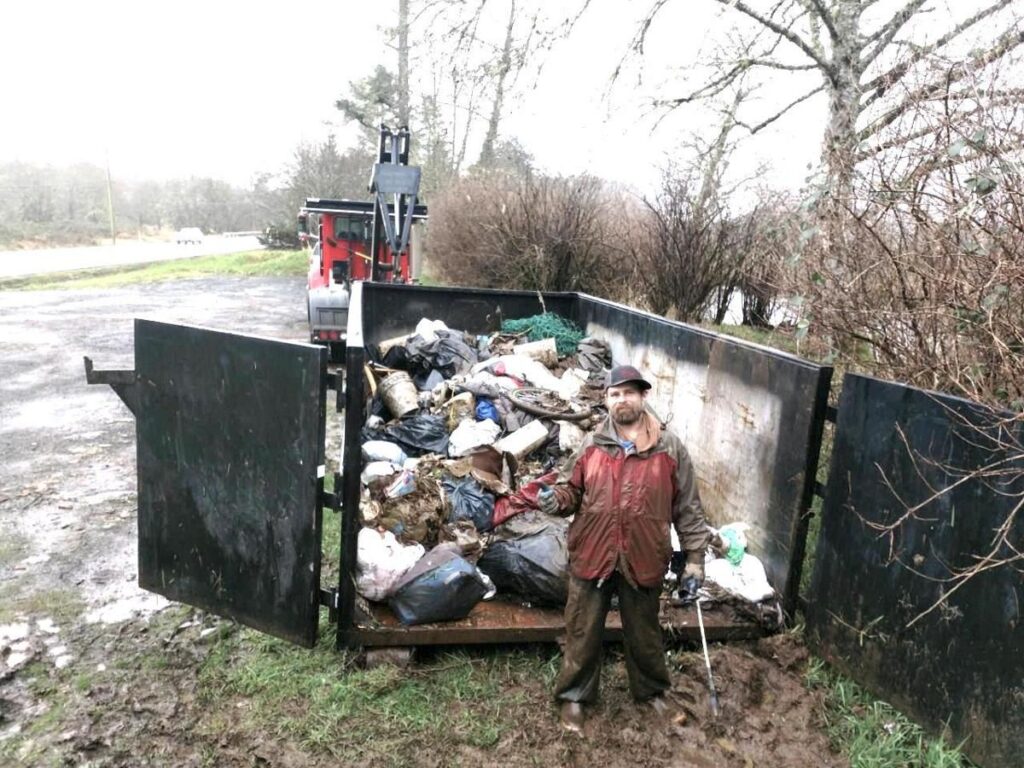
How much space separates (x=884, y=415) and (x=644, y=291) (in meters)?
6.21

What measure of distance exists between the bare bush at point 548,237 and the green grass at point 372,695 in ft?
22.6

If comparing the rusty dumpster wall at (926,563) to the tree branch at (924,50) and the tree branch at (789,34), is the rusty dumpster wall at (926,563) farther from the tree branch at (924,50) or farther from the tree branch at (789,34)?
the tree branch at (789,34)

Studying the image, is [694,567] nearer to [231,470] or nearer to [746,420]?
[746,420]

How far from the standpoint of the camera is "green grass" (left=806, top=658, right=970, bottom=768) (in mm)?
2561

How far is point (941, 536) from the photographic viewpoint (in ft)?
8.54

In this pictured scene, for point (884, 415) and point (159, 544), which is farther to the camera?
point (159, 544)

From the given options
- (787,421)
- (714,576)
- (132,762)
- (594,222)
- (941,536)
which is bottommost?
(132,762)

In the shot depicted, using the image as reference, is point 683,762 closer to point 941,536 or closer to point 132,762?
point 941,536

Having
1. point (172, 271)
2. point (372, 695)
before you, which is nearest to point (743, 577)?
point (372, 695)

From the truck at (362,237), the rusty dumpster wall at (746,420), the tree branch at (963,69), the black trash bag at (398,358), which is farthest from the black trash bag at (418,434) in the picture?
the truck at (362,237)

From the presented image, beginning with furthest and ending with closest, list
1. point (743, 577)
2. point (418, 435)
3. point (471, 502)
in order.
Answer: point (418, 435) → point (471, 502) → point (743, 577)

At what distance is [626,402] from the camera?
282cm

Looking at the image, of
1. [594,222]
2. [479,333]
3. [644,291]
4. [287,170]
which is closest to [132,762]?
[479,333]

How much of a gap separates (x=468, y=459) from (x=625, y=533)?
5.93 feet
